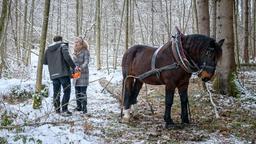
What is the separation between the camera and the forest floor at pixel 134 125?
19.4 ft

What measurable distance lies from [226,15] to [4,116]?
627 cm

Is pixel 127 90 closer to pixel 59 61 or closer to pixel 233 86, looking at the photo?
pixel 59 61

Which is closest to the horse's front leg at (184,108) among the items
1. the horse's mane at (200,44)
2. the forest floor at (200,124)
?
the forest floor at (200,124)

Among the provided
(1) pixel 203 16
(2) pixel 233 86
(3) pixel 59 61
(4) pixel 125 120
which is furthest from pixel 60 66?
(1) pixel 203 16

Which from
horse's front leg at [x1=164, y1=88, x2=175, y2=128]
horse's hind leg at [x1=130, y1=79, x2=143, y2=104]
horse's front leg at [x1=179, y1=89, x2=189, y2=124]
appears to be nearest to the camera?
horse's front leg at [x1=164, y1=88, x2=175, y2=128]

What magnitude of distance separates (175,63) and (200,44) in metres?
0.58

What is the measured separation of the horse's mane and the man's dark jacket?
2.65m

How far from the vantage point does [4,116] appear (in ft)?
20.0

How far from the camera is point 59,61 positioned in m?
8.20

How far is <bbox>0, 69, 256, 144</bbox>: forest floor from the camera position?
19.4 feet

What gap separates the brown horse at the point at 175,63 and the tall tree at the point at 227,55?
280cm

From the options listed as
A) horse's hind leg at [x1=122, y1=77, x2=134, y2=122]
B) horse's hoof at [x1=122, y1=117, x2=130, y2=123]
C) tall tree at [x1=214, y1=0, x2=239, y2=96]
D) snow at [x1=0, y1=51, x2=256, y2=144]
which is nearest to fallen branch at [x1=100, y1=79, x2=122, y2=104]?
horse's hind leg at [x1=122, y1=77, x2=134, y2=122]

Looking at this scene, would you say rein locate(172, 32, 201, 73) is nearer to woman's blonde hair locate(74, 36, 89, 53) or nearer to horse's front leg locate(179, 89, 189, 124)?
horse's front leg locate(179, 89, 189, 124)

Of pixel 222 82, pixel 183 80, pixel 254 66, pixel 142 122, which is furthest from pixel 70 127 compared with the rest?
pixel 254 66
